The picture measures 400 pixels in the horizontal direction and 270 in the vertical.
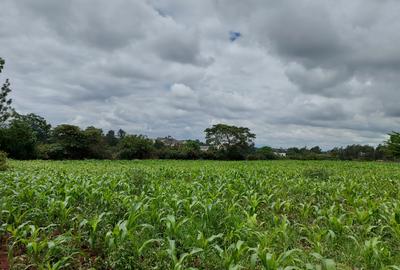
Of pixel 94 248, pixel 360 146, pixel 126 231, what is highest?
pixel 360 146

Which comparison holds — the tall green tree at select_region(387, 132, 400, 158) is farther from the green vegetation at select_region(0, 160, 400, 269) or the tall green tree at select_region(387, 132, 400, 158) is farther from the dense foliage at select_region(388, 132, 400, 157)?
the green vegetation at select_region(0, 160, 400, 269)

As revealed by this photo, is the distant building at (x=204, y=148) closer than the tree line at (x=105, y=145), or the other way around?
the tree line at (x=105, y=145)

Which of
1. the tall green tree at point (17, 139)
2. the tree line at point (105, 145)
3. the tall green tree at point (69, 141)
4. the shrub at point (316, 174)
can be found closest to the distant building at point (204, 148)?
the tree line at point (105, 145)

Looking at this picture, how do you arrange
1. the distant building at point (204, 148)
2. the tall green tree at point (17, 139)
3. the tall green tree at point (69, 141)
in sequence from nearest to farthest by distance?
1. the tall green tree at point (17, 139)
2. the tall green tree at point (69, 141)
3. the distant building at point (204, 148)

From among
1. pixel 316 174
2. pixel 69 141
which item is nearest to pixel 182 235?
pixel 316 174

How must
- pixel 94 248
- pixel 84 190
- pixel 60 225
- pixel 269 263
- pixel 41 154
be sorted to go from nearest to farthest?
1. pixel 269 263
2. pixel 94 248
3. pixel 60 225
4. pixel 84 190
5. pixel 41 154

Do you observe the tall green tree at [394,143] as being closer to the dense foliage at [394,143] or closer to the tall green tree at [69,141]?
the dense foliage at [394,143]

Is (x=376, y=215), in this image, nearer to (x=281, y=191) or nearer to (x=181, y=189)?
(x=281, y=191)

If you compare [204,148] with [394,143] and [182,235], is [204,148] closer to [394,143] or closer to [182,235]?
[394,143]

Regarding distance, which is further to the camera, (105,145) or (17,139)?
(105,145)

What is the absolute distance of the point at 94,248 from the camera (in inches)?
177

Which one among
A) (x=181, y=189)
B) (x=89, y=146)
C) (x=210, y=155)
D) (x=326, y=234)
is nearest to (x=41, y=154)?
(x=89, y=146)

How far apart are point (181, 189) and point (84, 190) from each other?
2438 mm

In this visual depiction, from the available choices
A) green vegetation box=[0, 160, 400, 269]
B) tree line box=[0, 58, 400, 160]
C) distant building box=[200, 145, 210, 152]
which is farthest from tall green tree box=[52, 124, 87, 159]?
green vegetation box=[0, 160, 400, 269]
